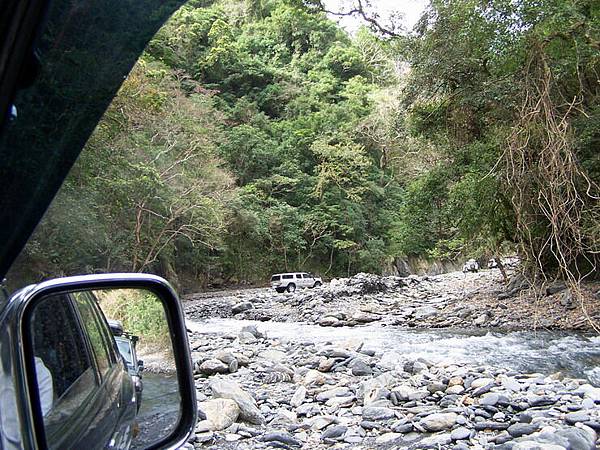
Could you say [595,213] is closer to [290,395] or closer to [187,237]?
[290,395]

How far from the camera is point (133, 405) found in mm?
959

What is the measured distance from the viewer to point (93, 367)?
95cm

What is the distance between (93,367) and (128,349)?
215 mm

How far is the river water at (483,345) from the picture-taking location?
19.8 ft

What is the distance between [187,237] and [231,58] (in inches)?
414

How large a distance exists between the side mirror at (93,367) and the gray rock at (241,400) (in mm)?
3362

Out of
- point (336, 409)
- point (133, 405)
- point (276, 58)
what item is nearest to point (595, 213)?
point (336, 409)

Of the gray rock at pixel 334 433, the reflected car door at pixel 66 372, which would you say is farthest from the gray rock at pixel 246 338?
the reflected car door at pixel 66 372

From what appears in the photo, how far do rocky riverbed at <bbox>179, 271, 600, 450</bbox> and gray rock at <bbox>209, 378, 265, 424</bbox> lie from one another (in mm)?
10

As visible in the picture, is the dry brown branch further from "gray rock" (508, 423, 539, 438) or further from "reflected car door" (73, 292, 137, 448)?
"reflected car door" (73, 292, 137, 448)

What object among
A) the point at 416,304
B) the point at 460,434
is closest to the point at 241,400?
the point at 460,434

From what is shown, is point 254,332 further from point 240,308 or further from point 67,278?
point 67,278

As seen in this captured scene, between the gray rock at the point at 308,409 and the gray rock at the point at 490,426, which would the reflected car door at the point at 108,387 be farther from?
the gray rock at the point at 308,409

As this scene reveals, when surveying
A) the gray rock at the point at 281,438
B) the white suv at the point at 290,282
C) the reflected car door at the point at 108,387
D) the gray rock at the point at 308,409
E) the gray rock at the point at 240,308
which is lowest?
the white suv at the point at 290,282
